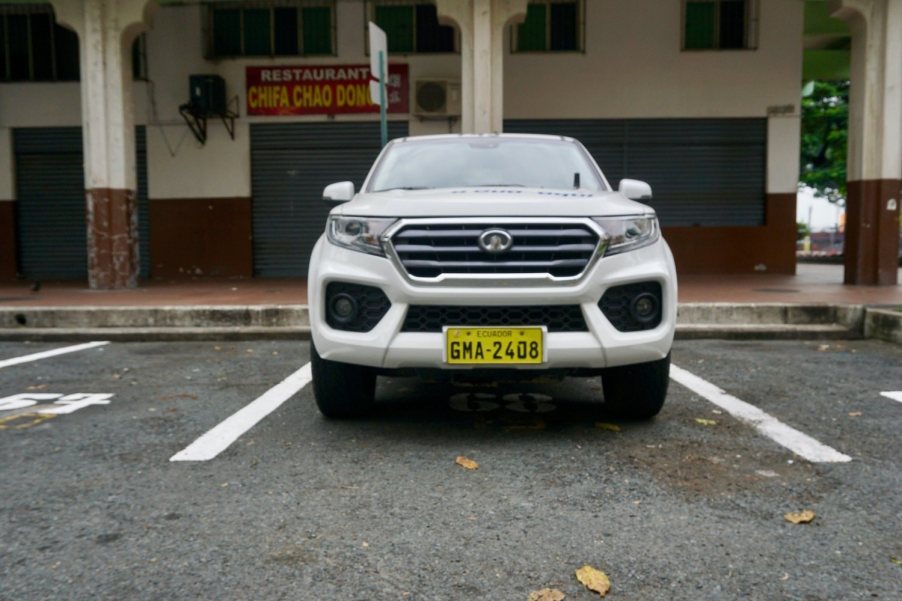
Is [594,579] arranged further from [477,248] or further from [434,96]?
[434,96]

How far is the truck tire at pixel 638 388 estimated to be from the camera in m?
4.18

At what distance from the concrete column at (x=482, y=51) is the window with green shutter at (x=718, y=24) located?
508 centimetres

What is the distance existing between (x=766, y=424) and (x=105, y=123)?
11172 millimetres

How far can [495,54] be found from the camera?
454 inches

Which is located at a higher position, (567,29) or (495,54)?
(567,29)

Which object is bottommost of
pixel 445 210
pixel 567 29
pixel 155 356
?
pixel 155 356

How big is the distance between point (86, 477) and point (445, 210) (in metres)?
2.08

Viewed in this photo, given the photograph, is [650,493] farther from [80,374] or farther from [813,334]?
[813,334]

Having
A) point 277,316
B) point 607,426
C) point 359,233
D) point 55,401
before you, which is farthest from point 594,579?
point 277,316

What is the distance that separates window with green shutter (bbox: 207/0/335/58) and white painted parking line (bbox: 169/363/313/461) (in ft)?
35.8

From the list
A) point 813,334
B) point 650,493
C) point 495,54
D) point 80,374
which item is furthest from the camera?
point 495,54

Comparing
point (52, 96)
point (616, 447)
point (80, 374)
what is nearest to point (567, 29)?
point (52, 96)

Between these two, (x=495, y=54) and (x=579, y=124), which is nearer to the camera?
(x=495, y=54)

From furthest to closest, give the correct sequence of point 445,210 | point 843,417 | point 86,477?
point 843,417, point 445,210, point 86,477
